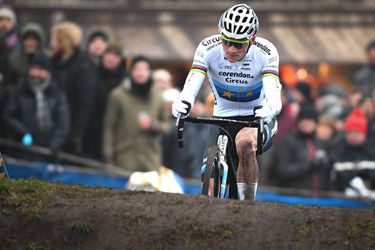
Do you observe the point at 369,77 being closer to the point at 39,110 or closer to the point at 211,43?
the point at 39,110

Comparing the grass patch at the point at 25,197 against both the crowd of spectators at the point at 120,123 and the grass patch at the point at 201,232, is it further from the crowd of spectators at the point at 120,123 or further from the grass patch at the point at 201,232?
the crowd of spectators at the point at 120,123

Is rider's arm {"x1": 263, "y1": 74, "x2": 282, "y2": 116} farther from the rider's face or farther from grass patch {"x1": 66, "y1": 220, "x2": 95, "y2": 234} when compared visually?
grass patch {"x1": 66, "y1": 220, "x2": 95, "y2": 234}

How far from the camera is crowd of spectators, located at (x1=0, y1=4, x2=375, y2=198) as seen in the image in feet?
54.6

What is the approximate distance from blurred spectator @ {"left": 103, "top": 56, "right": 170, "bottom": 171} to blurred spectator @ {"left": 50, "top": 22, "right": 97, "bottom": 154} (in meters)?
0.37

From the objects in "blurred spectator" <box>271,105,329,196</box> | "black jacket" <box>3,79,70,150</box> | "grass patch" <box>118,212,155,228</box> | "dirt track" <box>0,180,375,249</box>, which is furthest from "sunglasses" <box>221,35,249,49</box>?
"blurred spectator" <box>271,105,329,196</box>

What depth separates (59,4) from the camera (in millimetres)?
30344

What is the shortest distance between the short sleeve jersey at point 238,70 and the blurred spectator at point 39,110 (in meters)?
4.66

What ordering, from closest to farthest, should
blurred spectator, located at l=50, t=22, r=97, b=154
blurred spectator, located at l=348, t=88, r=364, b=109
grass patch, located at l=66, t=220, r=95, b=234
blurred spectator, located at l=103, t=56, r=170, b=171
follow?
grass patch, located at l=66, t=220, r=95, b=234 → blurred spectator, located at l=103, t=56, r=170, b=171 → blurred spectator, located at l=50, t=22, r=97, b=154 → blurred spectator, located at l=348, t=88, r=364, b=109

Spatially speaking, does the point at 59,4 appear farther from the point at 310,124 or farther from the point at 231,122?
the point at 231,122

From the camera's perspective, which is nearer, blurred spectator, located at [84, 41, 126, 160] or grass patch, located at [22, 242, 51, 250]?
grass patch, located at [22, 242, 51, 250]

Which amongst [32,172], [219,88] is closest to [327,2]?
[32,172]

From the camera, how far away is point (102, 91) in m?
17.6

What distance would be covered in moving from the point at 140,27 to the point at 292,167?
13811 mm

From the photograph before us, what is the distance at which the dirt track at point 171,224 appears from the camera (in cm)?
927
